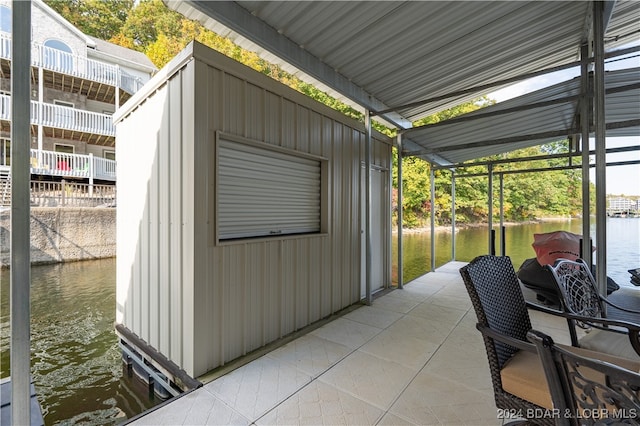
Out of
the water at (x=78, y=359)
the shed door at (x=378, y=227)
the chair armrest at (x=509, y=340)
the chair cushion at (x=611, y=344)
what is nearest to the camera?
the chair armrest at (x=509, y=340)

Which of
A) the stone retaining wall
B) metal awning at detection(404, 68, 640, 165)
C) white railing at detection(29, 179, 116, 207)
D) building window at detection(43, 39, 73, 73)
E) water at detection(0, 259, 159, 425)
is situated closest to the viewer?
water at detection(0, 259, 159, 425)

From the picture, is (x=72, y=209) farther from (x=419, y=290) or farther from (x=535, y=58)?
(x=535, y=58)

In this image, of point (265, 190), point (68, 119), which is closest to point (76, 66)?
point (68, 119)

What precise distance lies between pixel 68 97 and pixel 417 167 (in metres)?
17.3

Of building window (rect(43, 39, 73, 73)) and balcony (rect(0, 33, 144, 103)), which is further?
building window (rect(43, 39, 73, 73))

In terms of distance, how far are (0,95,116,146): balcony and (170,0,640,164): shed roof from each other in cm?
1079

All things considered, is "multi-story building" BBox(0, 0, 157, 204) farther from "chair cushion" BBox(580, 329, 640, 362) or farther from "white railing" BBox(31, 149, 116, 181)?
"chair cushion" BBox(580, 329, 640, 362)

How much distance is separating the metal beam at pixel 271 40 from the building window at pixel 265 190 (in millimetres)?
967

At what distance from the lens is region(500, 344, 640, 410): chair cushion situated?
1329 millimetres

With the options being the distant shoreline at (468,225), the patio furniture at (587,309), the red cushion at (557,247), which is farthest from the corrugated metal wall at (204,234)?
the distant shoreline at (468,225)

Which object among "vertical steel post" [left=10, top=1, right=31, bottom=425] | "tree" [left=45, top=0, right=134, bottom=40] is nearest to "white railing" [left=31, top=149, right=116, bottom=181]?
"vertical steel post" [left=10, top=1, right=31, bottom=425]

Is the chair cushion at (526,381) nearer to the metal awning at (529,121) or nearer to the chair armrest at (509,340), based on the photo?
the chair armrest at (509,340)

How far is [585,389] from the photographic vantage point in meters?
0.97

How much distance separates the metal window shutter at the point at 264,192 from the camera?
9.17 ft
